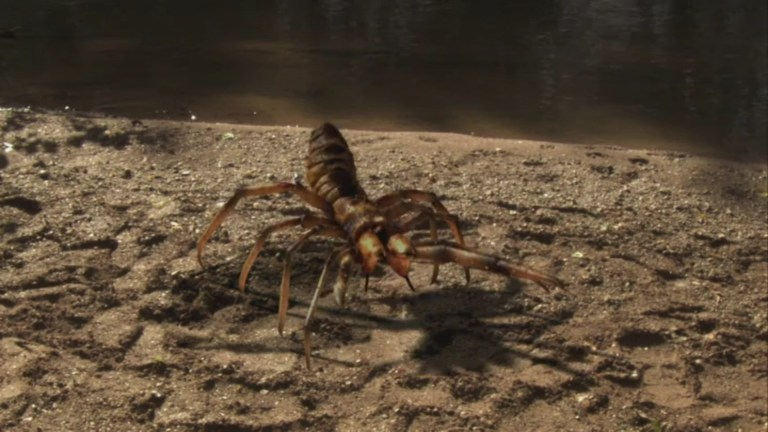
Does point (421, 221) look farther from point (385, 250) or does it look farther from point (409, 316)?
point (385, 250)

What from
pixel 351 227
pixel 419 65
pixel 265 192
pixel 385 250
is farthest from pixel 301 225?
pixel 419 65

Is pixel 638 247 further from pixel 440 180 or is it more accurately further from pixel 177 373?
pixel 177 373

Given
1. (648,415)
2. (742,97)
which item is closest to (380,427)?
(648,415)

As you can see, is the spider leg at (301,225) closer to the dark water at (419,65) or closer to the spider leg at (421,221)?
the spider leg at (421,221)

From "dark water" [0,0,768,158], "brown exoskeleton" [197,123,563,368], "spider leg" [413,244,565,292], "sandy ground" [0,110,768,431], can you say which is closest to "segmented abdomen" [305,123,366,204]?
"brown exoskeleton" [197,123,563,368]

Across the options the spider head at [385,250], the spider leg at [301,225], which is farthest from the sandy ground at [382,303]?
the spider head at [385,250]

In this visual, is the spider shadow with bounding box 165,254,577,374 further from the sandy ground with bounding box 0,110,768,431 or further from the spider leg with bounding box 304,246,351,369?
the spider leg with bounding box 304,246,351,369
